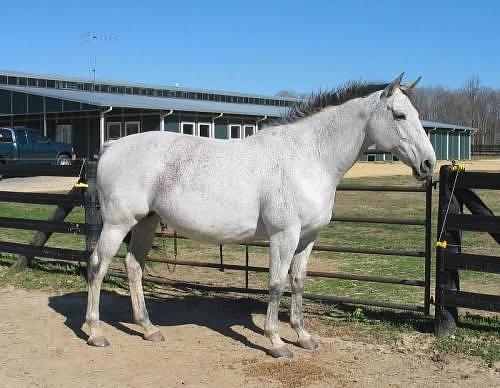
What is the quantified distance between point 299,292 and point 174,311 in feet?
5.22

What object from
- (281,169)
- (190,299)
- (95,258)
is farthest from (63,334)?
(281,169)

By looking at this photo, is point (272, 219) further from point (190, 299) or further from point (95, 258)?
point (190, 299)

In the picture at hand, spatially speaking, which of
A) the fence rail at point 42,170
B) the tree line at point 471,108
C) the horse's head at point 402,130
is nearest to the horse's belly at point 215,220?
the horse's head at point 402,130

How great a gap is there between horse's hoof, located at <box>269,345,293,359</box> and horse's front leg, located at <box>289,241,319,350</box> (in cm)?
28

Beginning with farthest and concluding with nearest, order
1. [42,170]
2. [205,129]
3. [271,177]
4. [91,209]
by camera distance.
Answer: [205,129], [42,170], [91,209], [271,177]

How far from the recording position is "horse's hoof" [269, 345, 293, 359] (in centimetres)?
453

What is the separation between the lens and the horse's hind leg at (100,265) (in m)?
4.89

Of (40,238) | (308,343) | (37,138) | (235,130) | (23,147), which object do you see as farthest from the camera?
(235,130)

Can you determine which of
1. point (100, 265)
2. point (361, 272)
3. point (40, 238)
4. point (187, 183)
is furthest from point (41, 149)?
point (187, 183)

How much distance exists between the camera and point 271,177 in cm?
448

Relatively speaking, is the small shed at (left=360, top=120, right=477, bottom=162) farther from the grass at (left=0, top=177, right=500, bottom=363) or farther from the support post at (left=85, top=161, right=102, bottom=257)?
the support post at (left=85, top=161, right=102, bottom=257)

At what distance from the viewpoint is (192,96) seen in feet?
153

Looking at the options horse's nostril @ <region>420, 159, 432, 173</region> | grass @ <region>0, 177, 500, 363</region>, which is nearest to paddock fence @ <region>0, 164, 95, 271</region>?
grass @ <region>0, 177, 500, 363</region>

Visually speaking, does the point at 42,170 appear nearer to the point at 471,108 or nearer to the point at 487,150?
the point at 487,150
